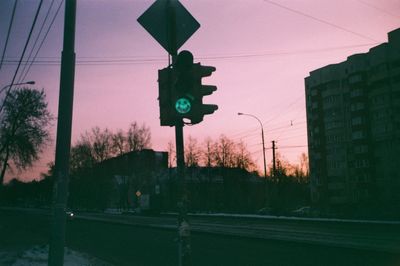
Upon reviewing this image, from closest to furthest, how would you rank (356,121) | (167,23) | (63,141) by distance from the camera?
(167,23) → (63,141) → (356,121)

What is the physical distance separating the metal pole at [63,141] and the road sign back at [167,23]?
1573 mm

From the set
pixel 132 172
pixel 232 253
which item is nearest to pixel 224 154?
A: pixel 132 172

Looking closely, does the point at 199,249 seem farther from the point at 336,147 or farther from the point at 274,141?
the point at 336,147

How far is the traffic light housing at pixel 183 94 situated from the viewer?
18.8ft

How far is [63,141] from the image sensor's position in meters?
6.70

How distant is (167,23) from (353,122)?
68.0 m

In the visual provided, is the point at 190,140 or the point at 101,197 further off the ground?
the point at 190,140

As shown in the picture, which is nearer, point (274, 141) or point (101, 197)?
point (274, 141)

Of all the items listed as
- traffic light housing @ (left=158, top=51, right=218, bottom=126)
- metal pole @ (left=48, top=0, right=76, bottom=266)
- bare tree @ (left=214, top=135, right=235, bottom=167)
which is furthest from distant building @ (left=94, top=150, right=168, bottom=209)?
traffic light housing @ (left=158, top=51, right=218, bottom=126)

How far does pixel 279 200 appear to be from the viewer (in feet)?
161

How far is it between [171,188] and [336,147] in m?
29.0

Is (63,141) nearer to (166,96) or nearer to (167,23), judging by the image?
(166,96)

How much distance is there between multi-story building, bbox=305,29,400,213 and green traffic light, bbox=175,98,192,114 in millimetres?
48822

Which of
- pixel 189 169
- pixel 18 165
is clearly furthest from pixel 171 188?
pixel 18 165
